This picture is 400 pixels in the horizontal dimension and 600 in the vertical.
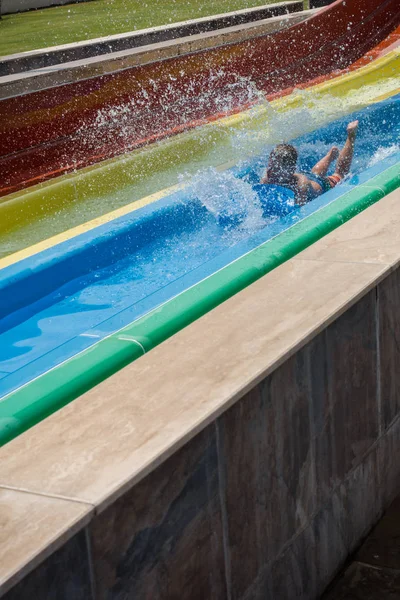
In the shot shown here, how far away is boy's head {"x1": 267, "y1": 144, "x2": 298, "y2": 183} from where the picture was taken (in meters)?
4.91

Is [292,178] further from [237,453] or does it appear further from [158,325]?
[237,453]

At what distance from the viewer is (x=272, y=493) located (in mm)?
2008

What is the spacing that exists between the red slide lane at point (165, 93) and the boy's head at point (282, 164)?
1914 mm

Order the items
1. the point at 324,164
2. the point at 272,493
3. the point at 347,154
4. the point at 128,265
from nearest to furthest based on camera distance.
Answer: the point at 272,493, the point at 128,265, the point at 324,164, the point at 347,154

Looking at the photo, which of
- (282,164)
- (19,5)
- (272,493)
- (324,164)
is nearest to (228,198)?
(282,164)

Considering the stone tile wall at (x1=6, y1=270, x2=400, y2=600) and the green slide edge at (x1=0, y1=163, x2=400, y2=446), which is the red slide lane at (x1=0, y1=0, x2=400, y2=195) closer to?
the green slide edge at (x1=0, y1=163, x2=400, y2=446)

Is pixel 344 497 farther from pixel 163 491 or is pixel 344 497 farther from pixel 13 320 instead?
pixel 13 320

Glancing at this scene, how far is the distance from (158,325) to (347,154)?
3.66m

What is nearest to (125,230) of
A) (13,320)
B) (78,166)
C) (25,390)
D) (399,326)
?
(13,320)

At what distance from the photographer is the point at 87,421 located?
5.67 ft

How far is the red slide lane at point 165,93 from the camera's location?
637 centimetres

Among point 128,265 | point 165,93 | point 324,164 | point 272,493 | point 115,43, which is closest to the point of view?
point 272,493

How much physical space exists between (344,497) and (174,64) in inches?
237

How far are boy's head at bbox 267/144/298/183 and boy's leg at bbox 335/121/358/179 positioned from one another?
707 mm
